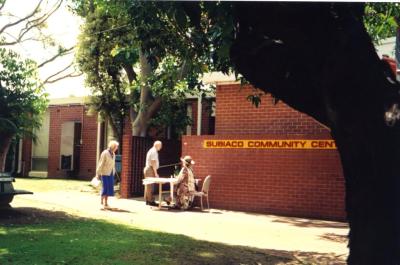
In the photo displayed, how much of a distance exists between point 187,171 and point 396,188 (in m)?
8.57

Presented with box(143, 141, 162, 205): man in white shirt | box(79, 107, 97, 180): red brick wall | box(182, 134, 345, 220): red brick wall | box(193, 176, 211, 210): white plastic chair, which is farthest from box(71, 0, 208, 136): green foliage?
box(79, 107, 97, 180): red brick wall

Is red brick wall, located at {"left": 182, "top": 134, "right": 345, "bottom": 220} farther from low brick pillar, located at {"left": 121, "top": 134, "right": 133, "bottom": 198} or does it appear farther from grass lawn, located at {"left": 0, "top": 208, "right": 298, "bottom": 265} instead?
grass lawn, located at {"left": 0, "top": 208, "right": 298, "bottom": 265}

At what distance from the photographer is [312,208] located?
1177 centimetres

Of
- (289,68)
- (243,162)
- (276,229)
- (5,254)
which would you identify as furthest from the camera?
(243,162)

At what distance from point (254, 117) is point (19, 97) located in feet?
18.8

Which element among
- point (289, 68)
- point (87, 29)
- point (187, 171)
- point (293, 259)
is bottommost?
point (293, 259)

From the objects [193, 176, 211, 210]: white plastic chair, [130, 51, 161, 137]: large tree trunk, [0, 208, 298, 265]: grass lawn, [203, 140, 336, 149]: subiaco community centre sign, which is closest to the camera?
[0, 208, 298, 265]: grass lawn

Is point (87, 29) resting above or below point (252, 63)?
above

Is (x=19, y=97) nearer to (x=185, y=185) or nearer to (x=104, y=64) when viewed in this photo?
(x=185, y=185)

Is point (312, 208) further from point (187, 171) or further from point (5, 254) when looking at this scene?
point (5, 254)

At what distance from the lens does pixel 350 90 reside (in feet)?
13.3

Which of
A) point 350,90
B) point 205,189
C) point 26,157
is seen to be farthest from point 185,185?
point 26,157

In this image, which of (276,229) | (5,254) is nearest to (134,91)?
(276,229)

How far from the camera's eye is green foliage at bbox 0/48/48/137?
10.2 metres
